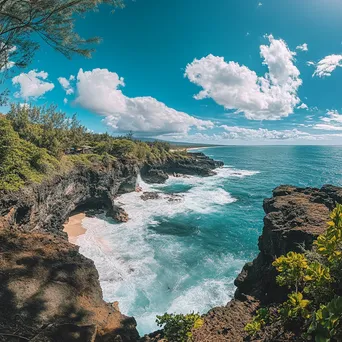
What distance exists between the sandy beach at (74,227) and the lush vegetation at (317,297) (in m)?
23.8

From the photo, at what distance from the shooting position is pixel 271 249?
12938 mm

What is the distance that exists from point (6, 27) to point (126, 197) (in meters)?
37.7

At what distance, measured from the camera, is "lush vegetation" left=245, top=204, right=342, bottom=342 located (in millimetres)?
2590

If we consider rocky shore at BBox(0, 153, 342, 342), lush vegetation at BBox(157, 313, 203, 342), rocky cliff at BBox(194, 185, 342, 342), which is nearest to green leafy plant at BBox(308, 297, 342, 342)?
lush vegetation at BBox(157, 313, 203, 342)

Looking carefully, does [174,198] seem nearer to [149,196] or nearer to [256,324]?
[149,196]

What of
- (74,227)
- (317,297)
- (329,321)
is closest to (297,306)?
(317,297)

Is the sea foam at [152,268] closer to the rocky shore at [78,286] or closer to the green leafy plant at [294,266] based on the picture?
the rocky shore at [78,286]

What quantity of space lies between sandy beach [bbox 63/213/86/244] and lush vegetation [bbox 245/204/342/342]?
2376 centimetres

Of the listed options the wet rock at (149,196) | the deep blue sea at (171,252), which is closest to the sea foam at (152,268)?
the deep blue sea at (171,252)

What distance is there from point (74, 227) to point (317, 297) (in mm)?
28741

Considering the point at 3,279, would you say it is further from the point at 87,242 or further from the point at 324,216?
the point at 87,242

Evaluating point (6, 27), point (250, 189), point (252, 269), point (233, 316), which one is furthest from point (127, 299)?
point (250, 189)

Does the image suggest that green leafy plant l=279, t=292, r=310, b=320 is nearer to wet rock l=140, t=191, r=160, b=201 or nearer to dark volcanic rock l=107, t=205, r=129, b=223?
dark volcanic rock l=107, t=205, r=129, b=223

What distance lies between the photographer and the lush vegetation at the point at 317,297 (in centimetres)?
259
